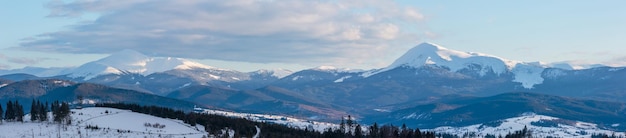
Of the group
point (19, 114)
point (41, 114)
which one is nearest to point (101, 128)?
point (41, 114)

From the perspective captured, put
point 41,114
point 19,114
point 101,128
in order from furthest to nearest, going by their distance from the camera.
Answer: point 19,114 < point 41,114 < point 101,128

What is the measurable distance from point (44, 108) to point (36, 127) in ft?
79.9

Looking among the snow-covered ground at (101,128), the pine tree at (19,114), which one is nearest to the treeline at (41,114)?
the pine tree at (19,114)

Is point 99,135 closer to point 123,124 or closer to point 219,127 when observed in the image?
point 123,124

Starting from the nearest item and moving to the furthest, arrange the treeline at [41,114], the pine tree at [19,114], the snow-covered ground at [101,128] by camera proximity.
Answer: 1. the snow-covered ground at [101,128]
2. the treeline at [41,114]
3. the pine tree at [19,114]

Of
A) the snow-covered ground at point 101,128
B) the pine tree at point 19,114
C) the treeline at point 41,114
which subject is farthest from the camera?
the pine tree at point 19,114

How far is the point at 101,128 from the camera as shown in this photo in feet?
564

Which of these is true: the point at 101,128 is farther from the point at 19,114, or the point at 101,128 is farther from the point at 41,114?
the point at 19,114

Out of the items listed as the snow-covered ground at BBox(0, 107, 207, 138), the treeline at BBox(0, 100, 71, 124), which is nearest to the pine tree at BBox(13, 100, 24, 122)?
the treeline at BBox(0, 100, 71, 124)

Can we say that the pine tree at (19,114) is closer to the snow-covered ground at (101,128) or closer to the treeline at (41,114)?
the treeline at (41,114)

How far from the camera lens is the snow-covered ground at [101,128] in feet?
520

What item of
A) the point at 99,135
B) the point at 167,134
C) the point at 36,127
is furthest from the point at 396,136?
the point at 36,127

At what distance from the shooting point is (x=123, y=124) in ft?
609

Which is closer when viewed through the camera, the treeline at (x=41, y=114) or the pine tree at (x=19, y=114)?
the treeline at (x=41, y=114)
